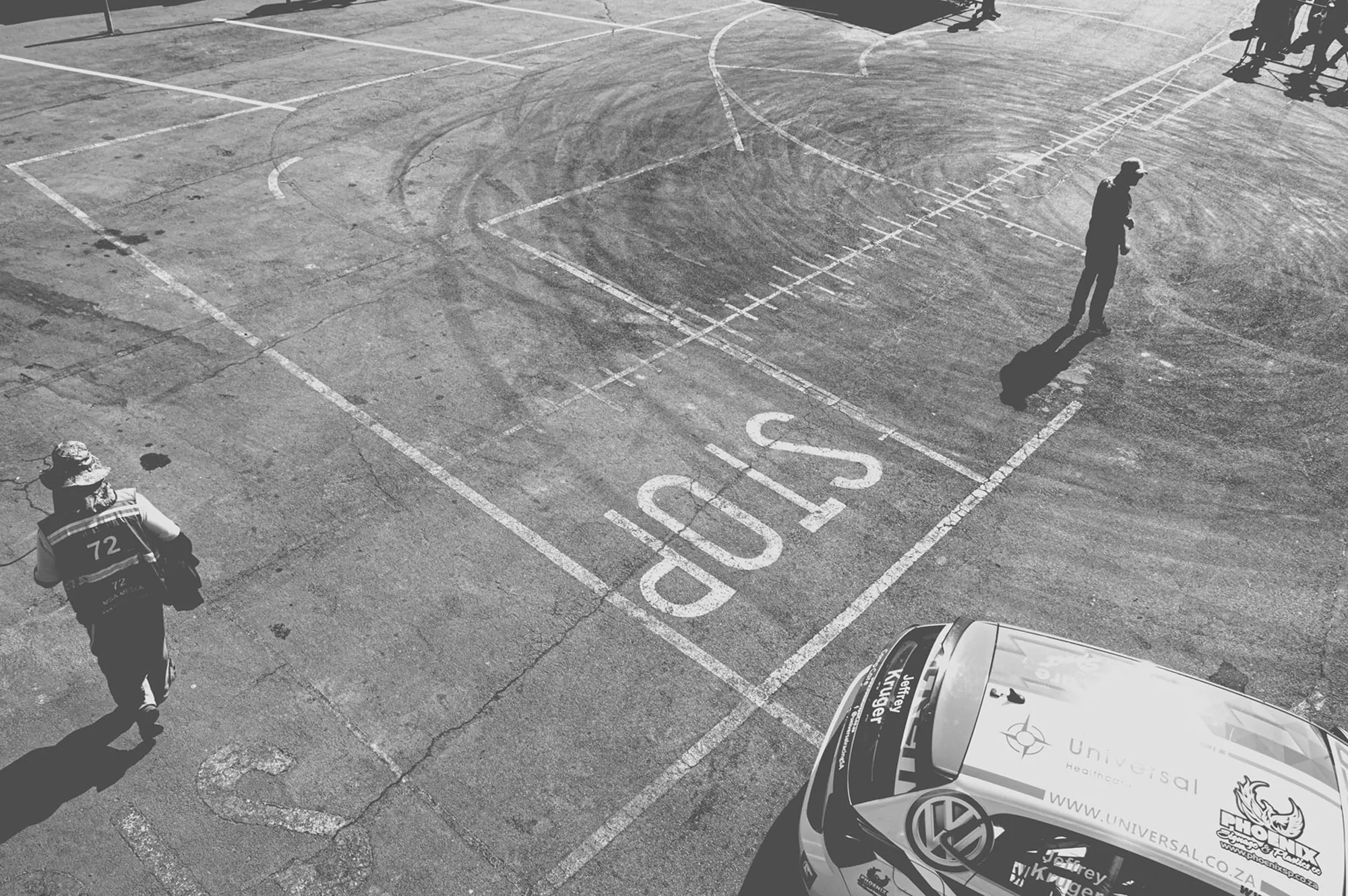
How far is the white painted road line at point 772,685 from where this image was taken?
243 inches

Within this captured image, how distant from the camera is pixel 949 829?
4992 millimetres

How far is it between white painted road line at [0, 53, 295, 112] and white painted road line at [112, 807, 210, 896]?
14.5 meters

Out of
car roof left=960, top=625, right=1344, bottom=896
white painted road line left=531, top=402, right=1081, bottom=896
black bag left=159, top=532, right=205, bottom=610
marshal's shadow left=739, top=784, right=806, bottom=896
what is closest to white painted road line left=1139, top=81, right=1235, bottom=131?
white painted road line left=531, top=402, right=1081, bottom=896

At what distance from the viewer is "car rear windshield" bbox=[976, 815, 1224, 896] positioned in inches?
186

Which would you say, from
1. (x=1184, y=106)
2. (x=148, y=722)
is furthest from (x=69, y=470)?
(x=1184, y=106)

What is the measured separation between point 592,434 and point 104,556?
4.90 m

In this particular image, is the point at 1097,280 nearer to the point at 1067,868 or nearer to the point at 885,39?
the point at 1067,868

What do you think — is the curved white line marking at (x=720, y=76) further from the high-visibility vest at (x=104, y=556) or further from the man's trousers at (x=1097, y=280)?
the high-visibility vest at (x=104, y=556)

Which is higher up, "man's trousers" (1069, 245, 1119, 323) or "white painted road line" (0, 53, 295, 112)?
"white painted road line" (0, 53, 295, 112)

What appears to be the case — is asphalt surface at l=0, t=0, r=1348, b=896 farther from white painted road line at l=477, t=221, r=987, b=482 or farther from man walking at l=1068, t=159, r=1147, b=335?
man walking at l=1068, t=159, r=1147, b=335

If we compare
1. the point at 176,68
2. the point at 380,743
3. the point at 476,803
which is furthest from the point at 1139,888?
the point at 176,68

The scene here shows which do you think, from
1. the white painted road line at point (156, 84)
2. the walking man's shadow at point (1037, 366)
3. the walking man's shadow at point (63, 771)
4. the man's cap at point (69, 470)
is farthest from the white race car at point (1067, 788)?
the white painted road line at point (156, 84)

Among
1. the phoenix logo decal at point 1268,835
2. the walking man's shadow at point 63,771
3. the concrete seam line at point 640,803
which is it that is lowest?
the concrete seam line at point 640,803

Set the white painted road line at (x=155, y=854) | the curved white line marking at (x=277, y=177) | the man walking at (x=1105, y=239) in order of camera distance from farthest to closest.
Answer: the curved white line marking at (x=277, y=177)
the man walking at (x=1105, y=239)
the white painted road line at (x=155, y=854)
